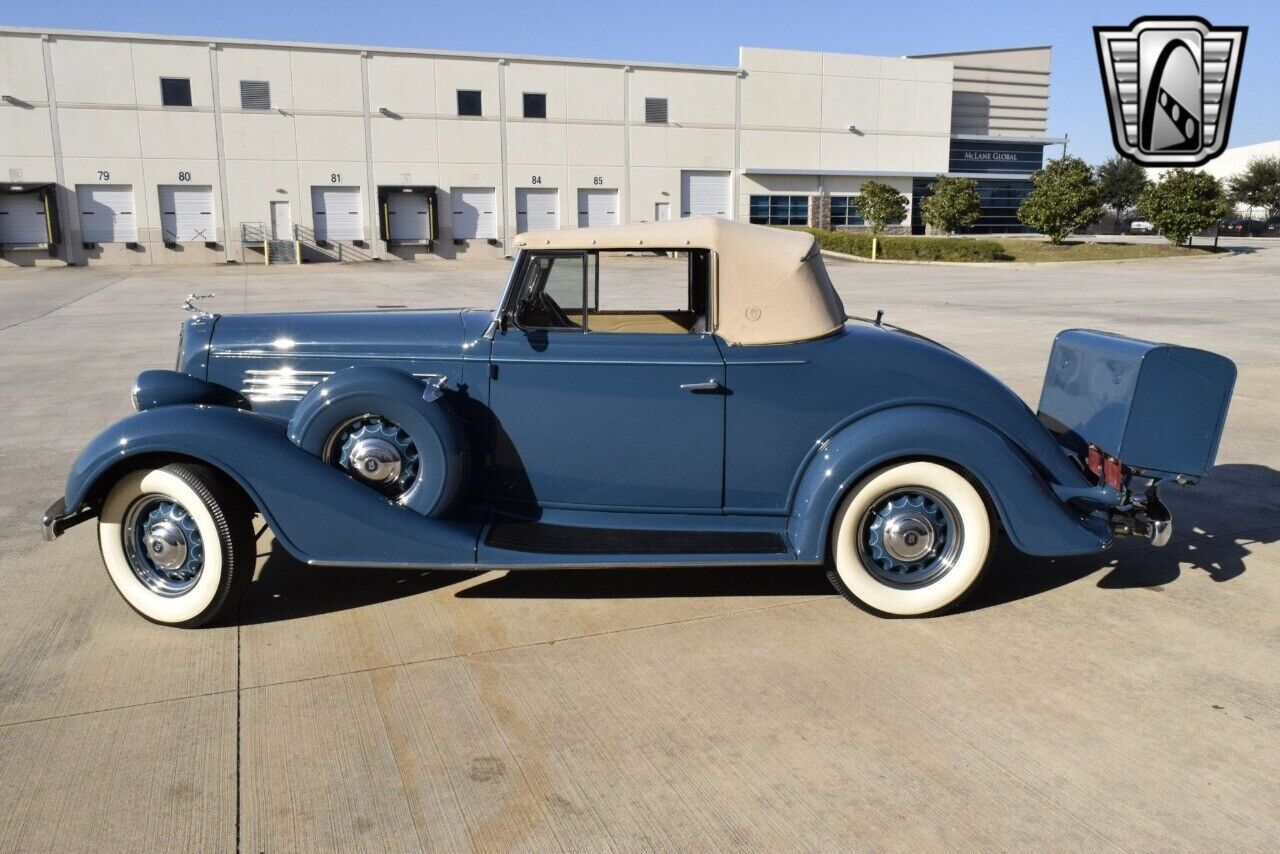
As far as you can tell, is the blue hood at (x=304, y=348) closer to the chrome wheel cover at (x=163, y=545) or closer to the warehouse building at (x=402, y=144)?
the chrome wheel cover at (x=163, y=545)

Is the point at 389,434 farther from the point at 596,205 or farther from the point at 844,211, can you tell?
the point at 844,211

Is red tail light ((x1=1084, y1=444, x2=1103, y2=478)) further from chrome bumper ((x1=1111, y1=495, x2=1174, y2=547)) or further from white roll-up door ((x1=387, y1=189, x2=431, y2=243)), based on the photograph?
white roll-up door ((x1=387, y1=189, x2=431, y2=243))

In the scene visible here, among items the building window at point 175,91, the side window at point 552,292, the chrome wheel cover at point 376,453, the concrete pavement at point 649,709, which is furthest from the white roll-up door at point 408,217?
the chrome wheel cover at point 376,453

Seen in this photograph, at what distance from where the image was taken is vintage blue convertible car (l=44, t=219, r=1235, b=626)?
163 inches

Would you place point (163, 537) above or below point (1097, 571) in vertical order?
above

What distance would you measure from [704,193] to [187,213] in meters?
22.1

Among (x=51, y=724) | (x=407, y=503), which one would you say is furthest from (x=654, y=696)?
(x=51, y=724)

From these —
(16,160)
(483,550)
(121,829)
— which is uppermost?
(16,160)

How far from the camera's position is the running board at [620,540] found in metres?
4.22

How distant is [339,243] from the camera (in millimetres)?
40219

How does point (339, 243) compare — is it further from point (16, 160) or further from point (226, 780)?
point (226, 780)

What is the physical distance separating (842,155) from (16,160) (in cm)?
3515

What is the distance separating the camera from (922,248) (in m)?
38.3

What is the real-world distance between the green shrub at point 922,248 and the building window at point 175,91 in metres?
26.7
